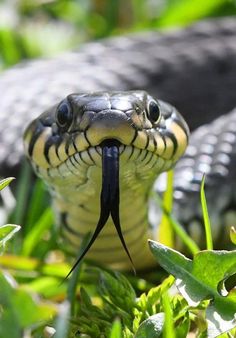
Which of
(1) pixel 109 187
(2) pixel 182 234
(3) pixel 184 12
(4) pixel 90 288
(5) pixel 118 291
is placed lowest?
(3) pixel 184 12

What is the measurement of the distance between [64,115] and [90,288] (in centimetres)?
57

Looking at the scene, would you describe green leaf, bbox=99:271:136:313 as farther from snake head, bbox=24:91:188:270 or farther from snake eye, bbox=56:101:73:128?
snake eye, bbox=56:101:73:128

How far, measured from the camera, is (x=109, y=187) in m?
2.37

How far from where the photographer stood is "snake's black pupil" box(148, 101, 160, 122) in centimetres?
251

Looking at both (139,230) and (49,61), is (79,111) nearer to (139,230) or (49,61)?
(139,230)

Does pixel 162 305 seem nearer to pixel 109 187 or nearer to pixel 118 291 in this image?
pixel 118 291

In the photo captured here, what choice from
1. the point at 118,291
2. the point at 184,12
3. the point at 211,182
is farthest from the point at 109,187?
the point at 184,12

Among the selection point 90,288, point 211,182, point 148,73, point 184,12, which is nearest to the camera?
point 90,288

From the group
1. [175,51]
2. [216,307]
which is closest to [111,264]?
[216,307]

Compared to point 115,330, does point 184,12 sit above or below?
below

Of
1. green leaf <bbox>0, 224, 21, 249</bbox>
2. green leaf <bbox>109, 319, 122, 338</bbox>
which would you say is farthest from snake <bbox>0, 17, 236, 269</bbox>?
green leaf <bbox>109, 319, 122, 338</bbox>

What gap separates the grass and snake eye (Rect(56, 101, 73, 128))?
0.34 m

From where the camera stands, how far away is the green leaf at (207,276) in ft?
6.82

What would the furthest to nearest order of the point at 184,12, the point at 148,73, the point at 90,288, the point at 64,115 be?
the point at 184,12 < the point at 148,73 < the point at 90,288 < the point at 64,115
